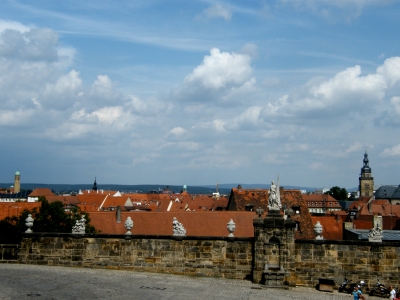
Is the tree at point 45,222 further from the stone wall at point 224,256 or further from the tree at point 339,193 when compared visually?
the tree at point 339,193

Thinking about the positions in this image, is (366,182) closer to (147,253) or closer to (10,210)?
(10,210)

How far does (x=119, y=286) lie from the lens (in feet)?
50.5

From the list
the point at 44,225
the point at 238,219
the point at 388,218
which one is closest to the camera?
the point at 44,225

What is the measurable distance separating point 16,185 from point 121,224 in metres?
154

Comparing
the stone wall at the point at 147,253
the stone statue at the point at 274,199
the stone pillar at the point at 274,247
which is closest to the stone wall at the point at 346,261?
the stone pillar at the point at 274,247

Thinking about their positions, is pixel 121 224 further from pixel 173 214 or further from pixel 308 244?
pixel 308 244

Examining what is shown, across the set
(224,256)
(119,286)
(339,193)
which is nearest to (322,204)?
(339,193)

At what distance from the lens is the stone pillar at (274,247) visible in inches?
685

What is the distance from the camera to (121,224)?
131ft

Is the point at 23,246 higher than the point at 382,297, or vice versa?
the point at 23,246

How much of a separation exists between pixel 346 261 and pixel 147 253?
6980 mm

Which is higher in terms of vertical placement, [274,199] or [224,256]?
[274,199]

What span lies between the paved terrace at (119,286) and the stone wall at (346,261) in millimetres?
743

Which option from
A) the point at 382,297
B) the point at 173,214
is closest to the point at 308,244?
the point at 382,297
